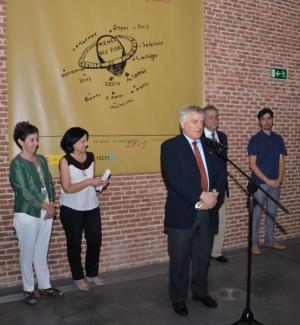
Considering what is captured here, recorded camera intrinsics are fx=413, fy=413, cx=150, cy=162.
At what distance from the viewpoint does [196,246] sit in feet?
13.9

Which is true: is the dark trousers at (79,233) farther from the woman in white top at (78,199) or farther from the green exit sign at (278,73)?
the green exit sign at (278,73)

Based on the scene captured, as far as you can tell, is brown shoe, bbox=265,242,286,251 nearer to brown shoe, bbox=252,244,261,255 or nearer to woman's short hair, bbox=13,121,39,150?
brown shoe, bbox=252,244,261,255

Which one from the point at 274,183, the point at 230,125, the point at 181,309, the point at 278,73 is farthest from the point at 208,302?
the point at 278,73

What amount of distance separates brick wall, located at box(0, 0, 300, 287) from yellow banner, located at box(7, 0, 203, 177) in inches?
8.3

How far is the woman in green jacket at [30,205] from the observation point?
4285mm

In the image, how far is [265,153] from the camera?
20.2ft

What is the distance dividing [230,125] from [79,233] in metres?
3.00

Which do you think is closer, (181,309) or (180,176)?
(180,176)

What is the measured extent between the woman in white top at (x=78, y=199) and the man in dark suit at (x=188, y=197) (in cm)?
98

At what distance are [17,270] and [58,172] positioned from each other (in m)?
1.25

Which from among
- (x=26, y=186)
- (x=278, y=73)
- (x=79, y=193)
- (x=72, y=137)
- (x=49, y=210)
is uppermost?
(x=278, y=73)

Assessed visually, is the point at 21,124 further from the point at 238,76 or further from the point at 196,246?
the point at 238,76

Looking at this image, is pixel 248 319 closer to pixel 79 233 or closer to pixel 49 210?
pixel 79 233

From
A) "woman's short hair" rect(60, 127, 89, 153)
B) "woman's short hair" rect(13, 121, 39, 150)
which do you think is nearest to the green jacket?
"woman's short hair" rect(13, 121, 39, 150)
